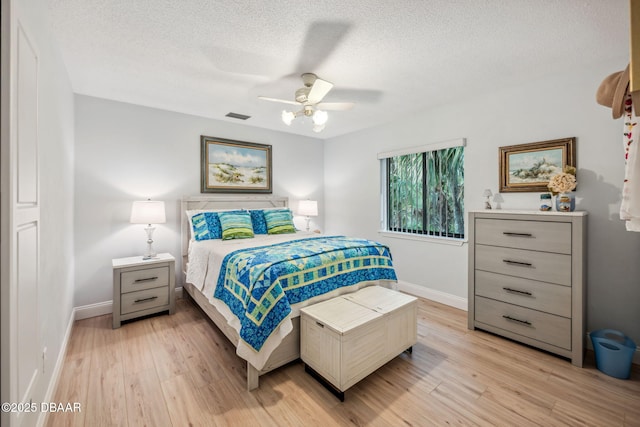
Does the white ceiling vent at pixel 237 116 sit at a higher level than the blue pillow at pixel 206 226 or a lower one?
higher

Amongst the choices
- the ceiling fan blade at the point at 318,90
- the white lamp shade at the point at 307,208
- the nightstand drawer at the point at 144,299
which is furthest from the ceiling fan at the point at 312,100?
the nightstand drawer at the point at 144,299

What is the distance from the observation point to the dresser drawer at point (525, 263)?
7.38 ft

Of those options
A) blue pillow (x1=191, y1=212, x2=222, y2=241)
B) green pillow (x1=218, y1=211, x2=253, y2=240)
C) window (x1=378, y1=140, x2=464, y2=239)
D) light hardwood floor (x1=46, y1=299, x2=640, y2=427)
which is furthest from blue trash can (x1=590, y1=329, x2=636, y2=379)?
blue pillow (x1=191, y1=212, x2=222, y2=241)

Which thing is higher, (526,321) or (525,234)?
(525,234)

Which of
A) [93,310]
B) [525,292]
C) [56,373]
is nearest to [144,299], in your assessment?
[93,310]

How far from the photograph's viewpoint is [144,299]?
9.68 feet

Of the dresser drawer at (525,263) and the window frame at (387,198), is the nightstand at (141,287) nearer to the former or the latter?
the window frame at (387,198)

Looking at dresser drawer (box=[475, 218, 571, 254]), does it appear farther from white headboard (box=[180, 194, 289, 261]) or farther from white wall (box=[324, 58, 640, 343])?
white headboard (box=[180, 194, 289, 261])

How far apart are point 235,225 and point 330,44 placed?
218 cm

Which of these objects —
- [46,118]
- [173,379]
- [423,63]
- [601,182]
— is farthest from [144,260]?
[601,182]

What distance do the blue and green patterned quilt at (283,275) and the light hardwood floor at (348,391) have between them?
441 millimetres

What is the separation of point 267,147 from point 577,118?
12.2ft

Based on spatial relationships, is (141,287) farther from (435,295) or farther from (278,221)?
(435,295)

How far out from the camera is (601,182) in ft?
7.65
